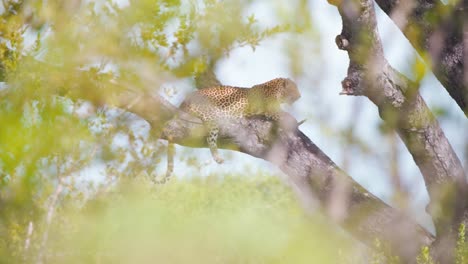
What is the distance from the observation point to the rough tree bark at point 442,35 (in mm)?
4426

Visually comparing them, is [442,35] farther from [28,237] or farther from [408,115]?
A: [28,237]

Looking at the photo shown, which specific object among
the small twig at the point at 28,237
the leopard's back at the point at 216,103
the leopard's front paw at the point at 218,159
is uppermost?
the leopard's back at the point at 216,103

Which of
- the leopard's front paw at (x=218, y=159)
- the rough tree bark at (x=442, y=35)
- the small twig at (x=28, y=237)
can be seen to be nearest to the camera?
the small twig at (x=28, y=237)

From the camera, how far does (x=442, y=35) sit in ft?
14.6

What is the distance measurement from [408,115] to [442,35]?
0.53m

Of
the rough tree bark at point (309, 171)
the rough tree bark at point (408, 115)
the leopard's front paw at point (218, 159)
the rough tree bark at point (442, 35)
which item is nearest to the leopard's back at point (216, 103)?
the rough tree bark at point (309, 171)

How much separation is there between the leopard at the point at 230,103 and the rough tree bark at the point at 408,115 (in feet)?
4.05

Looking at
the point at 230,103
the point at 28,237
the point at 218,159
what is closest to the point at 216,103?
the point at 230,103

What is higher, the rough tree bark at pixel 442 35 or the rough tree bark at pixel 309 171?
the rough tree bark at pixel 442 35

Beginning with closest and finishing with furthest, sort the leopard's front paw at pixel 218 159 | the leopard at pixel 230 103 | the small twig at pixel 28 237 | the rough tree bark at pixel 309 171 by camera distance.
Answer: the small twig at pixel 28 237 < the rough tree bark at pixel 309 171 < the leopard's front paw at pixel 218 159 < the leopard at pixel 230 103

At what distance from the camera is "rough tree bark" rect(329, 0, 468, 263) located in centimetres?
410

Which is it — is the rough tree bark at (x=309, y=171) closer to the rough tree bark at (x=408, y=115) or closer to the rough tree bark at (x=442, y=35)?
the rough tree bark at (x=408, y=115)

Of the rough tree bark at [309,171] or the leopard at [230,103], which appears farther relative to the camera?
the leopard at [230,103]

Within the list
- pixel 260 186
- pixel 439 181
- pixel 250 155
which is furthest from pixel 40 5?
pixel 260 186
